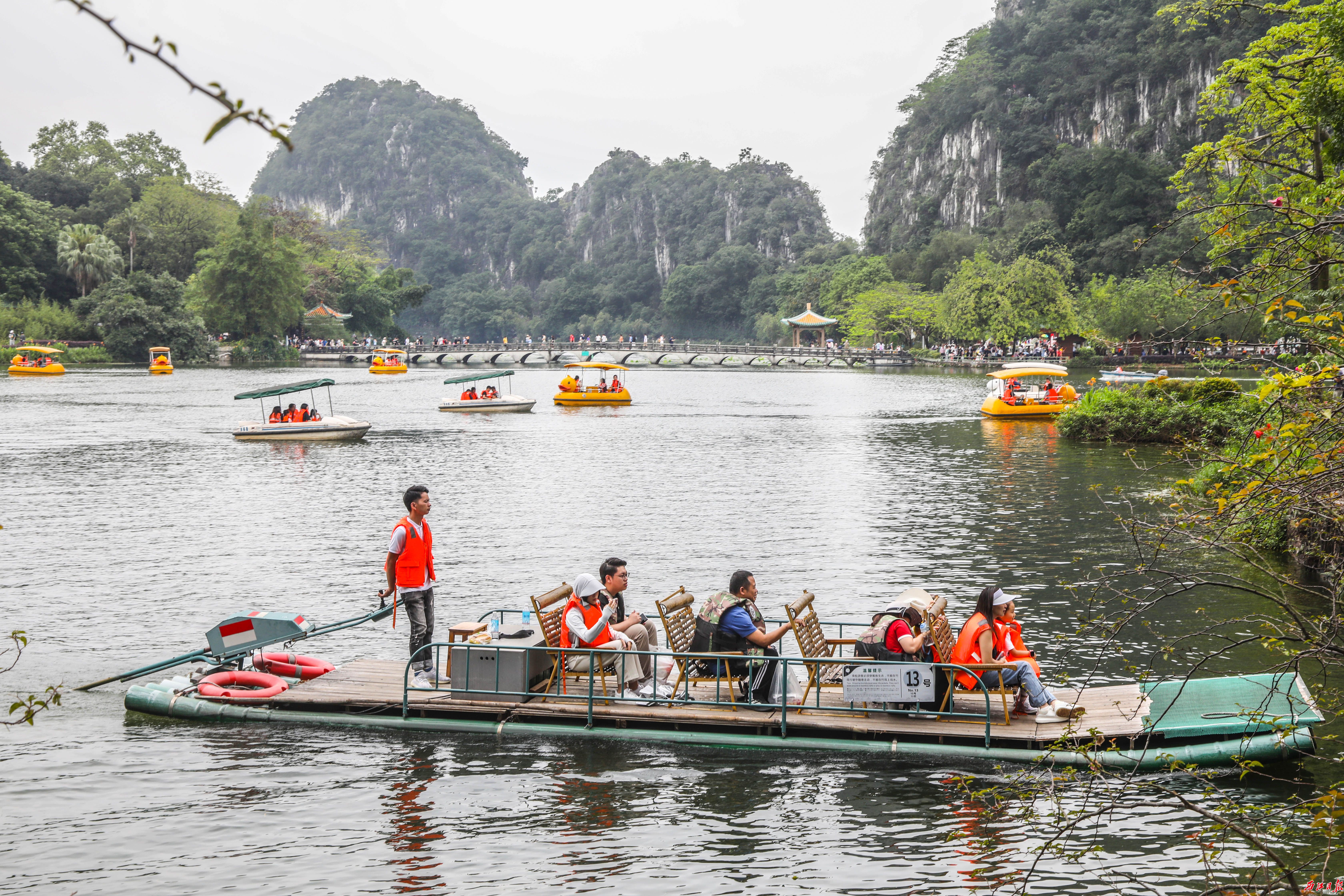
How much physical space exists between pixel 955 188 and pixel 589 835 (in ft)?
500

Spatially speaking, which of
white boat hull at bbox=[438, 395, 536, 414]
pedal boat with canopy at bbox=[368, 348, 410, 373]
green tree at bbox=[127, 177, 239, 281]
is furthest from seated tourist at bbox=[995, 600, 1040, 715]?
green tree at bbox=[127, 177, 239, 281]

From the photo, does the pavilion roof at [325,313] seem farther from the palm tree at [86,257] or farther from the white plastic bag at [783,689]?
the white plastic bag at [783,689]

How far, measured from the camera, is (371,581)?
21.5 m

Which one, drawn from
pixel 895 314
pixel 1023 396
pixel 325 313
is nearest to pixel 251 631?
pixel 1023 396

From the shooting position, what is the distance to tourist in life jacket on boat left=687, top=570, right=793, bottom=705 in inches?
478

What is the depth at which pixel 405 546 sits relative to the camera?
13.4 metres

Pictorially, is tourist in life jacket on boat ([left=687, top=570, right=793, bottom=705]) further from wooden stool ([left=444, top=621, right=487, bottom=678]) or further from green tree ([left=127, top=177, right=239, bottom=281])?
green tree ([left=127, top=177, right=239, bottom=281])

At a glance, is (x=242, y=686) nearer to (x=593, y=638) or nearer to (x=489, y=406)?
(x=593, y=638)

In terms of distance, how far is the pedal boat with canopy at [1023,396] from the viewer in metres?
55.6

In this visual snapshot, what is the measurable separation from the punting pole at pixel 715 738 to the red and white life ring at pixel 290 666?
3.45ft

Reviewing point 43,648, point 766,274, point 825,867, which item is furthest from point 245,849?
point 766,274

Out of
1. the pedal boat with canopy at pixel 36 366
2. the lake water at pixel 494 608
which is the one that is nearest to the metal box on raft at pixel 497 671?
the lake water at pixel 494 608

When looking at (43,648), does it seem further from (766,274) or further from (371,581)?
(766,274)

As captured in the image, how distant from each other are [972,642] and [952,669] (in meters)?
0.37
